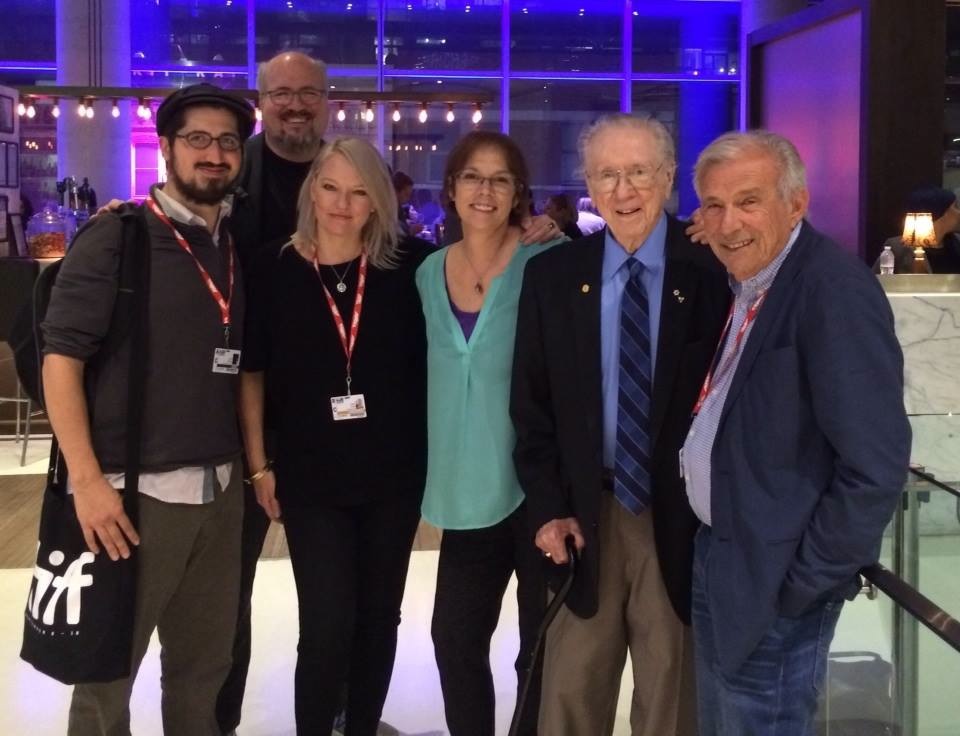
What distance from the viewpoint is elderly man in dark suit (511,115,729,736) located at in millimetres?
2186

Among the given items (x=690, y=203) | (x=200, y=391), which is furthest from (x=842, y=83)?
(x=690, y=203)

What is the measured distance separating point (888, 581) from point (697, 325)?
0.63 metres

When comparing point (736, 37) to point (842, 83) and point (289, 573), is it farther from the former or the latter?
point (289, 573)

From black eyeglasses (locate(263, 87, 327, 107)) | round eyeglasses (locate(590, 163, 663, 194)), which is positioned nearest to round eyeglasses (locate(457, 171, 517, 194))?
round eyeglasses (locate(590, 163, 663, 194))

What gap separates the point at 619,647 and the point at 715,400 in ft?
2.29

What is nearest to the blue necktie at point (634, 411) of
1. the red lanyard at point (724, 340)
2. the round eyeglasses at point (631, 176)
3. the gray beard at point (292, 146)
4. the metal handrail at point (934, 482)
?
the red lanyard at point (724, 340)

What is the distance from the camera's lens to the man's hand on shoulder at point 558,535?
2285 millimetres

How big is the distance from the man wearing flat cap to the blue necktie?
34.7 inches

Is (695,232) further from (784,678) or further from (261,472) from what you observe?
(261,472)

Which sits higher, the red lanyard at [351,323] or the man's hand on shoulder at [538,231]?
the man's hand on shoulder at [538,231]

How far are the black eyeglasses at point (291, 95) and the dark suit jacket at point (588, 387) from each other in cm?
132

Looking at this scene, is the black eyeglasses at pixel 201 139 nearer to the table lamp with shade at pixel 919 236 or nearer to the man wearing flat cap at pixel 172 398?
the man wearing flat cap at pixel 172 398

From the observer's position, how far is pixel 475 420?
2.50 meters

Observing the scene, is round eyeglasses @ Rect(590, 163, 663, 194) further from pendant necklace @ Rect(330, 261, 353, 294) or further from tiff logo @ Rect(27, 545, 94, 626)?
tiff logo @ Rect(27, 545, 94, 626)
